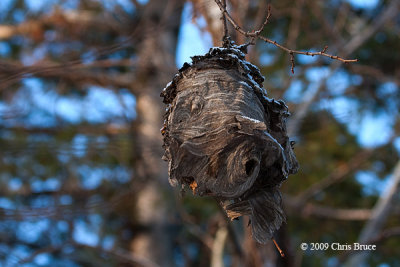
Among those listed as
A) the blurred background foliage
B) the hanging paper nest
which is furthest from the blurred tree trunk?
the hanging paper nest

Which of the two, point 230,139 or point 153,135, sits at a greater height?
point 153,135

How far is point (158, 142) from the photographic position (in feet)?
22.2

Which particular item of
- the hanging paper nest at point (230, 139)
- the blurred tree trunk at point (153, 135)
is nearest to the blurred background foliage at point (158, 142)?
the blurred tree trunk at point (153, 135)

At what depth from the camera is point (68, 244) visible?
5.09 meters

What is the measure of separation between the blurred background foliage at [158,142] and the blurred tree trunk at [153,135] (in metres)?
0.02

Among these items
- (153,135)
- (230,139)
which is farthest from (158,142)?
(230,139)

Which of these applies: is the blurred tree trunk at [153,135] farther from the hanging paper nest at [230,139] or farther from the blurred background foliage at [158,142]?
the hanging paper nest at [230,139]

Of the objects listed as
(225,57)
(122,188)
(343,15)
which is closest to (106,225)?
(122,188)

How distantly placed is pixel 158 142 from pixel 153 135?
24 cm

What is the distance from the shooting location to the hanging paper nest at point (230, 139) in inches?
74.8

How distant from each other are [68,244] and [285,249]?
2.37 meters

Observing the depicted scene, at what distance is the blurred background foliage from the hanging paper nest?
2.92 meters

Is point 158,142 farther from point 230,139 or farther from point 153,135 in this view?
point 230,139

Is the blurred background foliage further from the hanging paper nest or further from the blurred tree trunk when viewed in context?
the hanging paper nest
